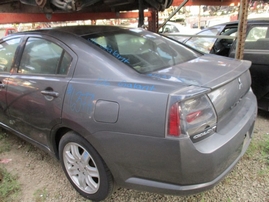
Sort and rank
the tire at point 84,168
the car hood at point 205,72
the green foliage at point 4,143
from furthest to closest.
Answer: the green foliage at point 4,143, the tire at point 84,168, the car hood at point 205,72

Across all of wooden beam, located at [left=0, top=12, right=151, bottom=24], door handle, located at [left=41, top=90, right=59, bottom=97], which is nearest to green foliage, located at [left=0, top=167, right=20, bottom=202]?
door handle, located at [left=41, top=90, right=59, bottom=97]

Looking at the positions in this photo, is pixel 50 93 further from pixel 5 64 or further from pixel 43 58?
pixel 5 64

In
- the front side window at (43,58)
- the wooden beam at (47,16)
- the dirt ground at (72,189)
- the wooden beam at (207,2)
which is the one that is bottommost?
the dirt ground at (72,189)

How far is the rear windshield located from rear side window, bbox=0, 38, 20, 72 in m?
1.06

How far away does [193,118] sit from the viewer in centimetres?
162

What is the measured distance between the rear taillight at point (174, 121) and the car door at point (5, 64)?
6.72 ft

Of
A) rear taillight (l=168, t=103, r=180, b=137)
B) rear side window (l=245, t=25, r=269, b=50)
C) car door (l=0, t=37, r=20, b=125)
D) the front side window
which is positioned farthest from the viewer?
rear side window (l=245, t=25, r=269, b=50)

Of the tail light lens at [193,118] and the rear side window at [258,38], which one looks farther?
the rear side window at [258,38]

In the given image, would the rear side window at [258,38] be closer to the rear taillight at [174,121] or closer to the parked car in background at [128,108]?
the parked car in background at [128,108]

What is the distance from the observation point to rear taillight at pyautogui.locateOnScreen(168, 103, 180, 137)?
1.55 metres

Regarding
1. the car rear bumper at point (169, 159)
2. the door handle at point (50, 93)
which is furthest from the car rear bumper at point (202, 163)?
the door handle at point (50, 93)

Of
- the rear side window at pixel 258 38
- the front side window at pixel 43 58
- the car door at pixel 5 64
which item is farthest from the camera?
the rear side window at pixel 258 38

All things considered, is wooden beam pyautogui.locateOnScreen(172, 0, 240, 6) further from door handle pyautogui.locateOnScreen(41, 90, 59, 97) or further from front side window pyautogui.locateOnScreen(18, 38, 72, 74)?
door handle pyautogui.locateOnScreen(41, 90, 59, 97)

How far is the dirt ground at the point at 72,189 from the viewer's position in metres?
2.16
